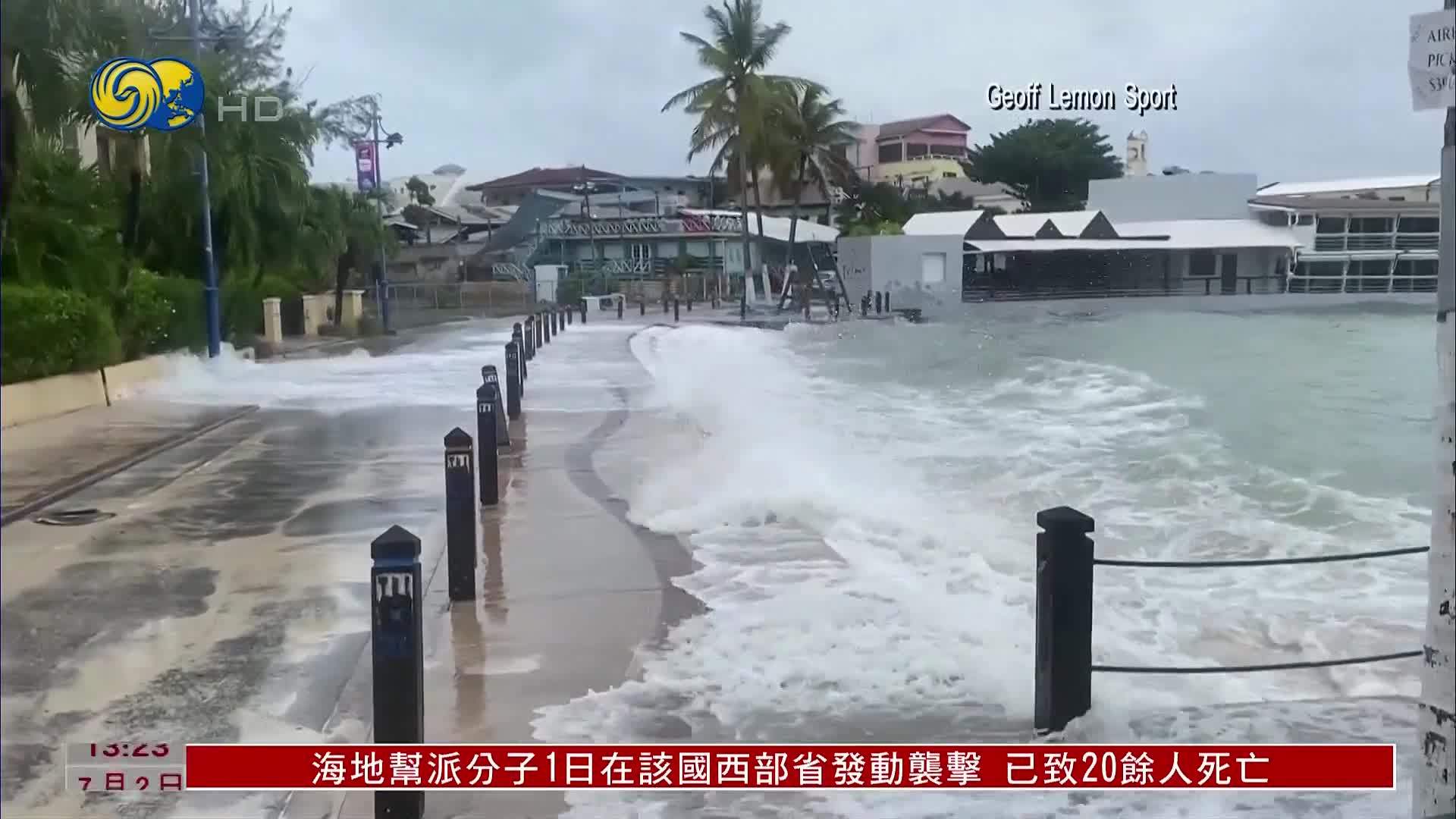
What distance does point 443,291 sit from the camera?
54.3 meters

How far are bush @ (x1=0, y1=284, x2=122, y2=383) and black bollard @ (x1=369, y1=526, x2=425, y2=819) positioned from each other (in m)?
1.17

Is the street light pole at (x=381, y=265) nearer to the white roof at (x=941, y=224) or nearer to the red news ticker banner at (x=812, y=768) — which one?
the white roof at (x=941, y=224)

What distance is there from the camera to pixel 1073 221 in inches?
1875

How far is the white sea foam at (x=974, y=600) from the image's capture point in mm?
5020

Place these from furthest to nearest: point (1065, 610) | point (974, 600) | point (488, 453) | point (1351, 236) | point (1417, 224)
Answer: point (1351, 236) < point (1417, 224) < point (488, 453) < point (974, 600) < point (1065, 610)

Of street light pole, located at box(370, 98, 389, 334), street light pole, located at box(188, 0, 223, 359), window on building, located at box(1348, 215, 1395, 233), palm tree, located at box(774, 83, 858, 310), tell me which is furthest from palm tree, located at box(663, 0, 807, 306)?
street light pole, located at box(188, 0, 223, 359)

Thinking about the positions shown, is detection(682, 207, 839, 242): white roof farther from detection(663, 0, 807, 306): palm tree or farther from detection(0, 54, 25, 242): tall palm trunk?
detection(0, 54, 25, 242): tall palm trunk

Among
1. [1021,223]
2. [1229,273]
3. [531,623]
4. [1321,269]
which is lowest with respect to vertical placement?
[531,623]

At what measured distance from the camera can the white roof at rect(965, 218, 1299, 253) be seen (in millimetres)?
37219

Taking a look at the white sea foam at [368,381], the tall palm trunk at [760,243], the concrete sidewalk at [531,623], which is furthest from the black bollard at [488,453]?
the tall palm trunk at [760,243]

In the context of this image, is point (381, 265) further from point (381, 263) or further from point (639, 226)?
point (639, 226)

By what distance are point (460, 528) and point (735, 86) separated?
4331 cm
